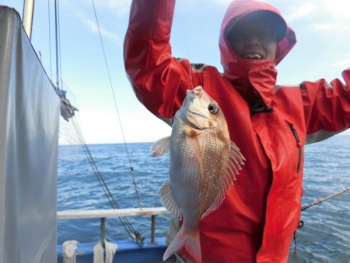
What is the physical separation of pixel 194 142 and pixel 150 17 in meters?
0.77

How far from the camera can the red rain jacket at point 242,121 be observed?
5.16 feet

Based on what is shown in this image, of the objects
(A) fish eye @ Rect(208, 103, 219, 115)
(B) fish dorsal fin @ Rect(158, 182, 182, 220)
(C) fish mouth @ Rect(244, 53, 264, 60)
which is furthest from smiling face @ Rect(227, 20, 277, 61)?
(B) fish dorsal fin @ Rect(158, 182, 182, 220)

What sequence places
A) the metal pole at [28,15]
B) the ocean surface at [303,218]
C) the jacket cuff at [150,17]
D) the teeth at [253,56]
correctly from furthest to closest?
1. the ocean surface at [303,218]
2. the teeth at [253,56]
3. the metal pole at [28,15]
4. the jacket cuff at [150,17]

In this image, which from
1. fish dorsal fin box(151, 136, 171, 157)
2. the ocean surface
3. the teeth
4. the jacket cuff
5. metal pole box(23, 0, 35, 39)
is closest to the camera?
the jacket cuff

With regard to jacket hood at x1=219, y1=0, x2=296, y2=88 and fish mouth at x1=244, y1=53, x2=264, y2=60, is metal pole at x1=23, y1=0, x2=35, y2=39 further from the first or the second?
fish mouth at x1=244, y1=53, x2=264, y2=60

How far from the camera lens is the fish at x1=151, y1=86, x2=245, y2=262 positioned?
5.04 ft

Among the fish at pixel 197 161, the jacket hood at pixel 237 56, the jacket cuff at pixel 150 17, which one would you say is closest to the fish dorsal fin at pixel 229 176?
the fish at pixel 197 161

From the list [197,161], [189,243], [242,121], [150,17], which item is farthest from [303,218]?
[150,17]

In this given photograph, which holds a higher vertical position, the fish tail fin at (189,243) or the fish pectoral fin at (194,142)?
the fish pectoral fin at (194,142)

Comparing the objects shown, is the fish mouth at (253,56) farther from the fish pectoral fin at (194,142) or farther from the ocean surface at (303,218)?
the ocean surface at (303,218)

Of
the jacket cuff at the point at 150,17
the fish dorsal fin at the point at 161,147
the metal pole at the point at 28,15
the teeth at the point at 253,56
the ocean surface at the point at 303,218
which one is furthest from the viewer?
the ocean surface at the point at 303,218

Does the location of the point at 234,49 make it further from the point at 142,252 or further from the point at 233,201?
the point at 142,252

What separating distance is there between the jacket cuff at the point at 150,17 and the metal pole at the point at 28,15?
3.04 ft

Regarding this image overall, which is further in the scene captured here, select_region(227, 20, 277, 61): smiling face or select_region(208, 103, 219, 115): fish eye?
select_region(227, 20, 277, 61): smiling face
